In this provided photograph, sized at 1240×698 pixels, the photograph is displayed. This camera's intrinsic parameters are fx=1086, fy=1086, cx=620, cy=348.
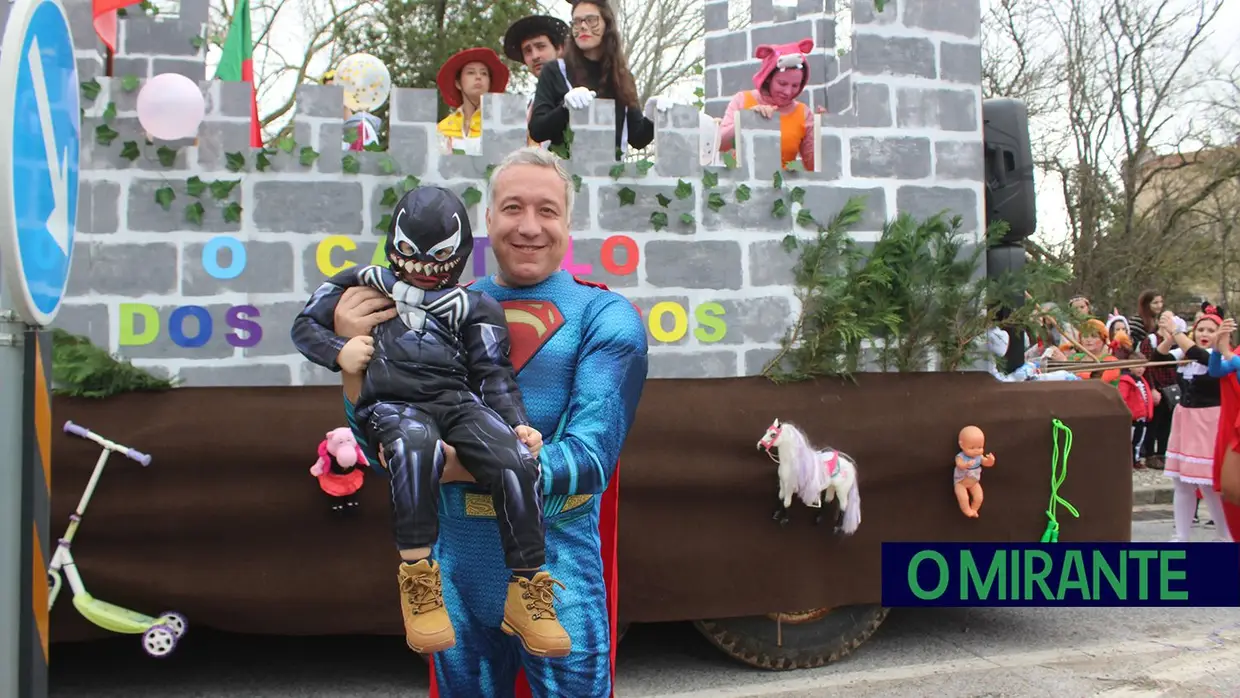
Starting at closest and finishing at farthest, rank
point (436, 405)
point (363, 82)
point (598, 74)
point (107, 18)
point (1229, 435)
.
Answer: point (436, 405) → point (107, 18) → point (598, 74) → point (363, 82) → point (1229, 435)

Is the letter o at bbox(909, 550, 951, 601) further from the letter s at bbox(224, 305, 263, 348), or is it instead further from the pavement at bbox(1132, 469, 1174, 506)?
the pavement at bbox(1132, 469, 1174, 506)

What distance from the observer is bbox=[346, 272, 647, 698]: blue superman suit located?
232 centimetres

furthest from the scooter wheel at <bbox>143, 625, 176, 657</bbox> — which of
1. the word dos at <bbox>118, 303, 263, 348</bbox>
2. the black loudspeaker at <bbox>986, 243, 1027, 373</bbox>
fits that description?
the black loudspeaker at <bbox>986, 243, 1027, 373</bbox>

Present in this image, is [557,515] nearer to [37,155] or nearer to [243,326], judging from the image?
[37,155]

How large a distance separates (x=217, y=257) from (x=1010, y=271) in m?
3.21

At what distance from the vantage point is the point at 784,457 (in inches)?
168

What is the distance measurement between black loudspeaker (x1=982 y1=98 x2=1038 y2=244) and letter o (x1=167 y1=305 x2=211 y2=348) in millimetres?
3357

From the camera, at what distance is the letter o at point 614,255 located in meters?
4.31

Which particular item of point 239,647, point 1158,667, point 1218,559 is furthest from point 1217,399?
point 239,647

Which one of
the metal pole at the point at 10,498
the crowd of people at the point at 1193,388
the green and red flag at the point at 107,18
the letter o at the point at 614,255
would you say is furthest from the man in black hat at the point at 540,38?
the metal pole at the point at 10,498

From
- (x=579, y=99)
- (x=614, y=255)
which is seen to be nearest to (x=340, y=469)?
(x=614, y=255)

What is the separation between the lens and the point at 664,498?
13.9 feet

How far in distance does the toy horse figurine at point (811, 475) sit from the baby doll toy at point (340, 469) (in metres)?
1.55

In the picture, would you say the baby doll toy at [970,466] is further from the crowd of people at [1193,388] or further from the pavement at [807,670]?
the pavement at [807,670]
